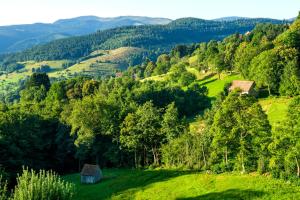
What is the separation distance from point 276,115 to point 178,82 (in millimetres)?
56764

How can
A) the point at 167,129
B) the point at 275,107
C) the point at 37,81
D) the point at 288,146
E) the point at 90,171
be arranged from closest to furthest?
the point at 288,146 < the point at 167,129 < the point at 90,171 < the point at 275,107 < the point at 37,81

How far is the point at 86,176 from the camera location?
72.2 metres

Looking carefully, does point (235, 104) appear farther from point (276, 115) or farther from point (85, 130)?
point (85, 130)

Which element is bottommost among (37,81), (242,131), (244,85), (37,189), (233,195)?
(233,195)

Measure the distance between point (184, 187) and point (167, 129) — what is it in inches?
658

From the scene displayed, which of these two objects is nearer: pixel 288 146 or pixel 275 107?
pixel 288 146

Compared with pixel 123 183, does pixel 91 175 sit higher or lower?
lower

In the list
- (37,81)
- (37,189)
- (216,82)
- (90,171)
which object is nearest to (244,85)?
(216,82)

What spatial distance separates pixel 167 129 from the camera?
71562mm

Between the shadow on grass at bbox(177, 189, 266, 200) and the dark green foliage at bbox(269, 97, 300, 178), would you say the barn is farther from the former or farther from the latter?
the dark green foliage at bbox(269, 97, 300, 178)

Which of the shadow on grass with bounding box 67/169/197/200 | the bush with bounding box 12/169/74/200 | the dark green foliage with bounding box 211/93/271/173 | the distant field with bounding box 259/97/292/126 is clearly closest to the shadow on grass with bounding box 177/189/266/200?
the dark green foliage with bounding box 211/93/271/173

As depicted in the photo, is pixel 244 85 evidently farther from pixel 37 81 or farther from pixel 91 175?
pixel 37 81

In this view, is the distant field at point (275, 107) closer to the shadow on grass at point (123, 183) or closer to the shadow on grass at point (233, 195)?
the shadow on grass at point (123, 183)

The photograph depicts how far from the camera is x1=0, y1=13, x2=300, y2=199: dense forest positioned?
55156 millimetres
